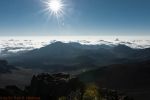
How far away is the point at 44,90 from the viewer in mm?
62750

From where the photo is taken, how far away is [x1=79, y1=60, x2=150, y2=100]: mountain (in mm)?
128012

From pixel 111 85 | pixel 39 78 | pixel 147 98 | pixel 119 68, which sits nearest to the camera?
pixel 39 78

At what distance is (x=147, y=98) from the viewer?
10581cm

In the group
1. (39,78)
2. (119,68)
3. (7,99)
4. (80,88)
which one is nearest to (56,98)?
(80,88)

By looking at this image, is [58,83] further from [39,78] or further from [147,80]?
[147,80]

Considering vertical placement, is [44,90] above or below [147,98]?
above

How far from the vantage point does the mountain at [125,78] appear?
128 meters

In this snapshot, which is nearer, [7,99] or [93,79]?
[7,99]

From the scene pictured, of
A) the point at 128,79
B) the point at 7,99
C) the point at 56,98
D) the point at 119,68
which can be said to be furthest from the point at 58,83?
the point at 119,68

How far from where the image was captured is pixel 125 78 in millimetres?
142875

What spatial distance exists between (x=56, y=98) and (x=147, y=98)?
5870cm

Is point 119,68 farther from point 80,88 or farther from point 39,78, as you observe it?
point 80,88

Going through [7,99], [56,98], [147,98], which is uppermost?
[7,99]

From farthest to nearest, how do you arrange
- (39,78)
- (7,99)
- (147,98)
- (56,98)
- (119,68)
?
(119,68) < (147,98) < (39,78) < (56,98) < (7,99)
